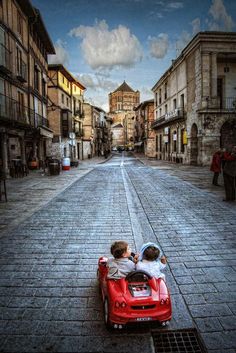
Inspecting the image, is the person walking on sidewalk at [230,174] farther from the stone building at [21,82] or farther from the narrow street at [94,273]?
the stone building at [21,82]

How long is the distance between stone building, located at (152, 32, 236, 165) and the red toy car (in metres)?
21.7

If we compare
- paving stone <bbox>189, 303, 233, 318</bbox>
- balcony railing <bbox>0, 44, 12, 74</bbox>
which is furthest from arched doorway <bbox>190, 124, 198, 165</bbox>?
paving stone <bbox>189, 303, 233, 318</bbox>

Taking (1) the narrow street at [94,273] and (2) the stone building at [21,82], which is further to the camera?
(2) the stone building at [21,82]

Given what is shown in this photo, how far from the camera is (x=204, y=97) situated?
81.7 feet

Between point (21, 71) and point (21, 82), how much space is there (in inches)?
29.9

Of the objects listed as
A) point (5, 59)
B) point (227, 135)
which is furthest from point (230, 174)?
point (227, 135)

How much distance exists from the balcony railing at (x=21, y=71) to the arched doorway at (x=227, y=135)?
1696 centimetres

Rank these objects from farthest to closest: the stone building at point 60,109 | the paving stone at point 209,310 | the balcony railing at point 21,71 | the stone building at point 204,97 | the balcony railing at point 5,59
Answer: the stone building at point 60,109
the stone building at point 204,97
the balcony railing at point 21,71
the balcony railing at point 5,59
the paving stone at point 209,310

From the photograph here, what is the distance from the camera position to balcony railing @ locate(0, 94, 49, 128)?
17544mm

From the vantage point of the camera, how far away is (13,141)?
22.3 meters

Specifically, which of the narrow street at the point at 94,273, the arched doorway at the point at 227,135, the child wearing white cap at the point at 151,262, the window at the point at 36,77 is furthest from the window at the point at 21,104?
the child wearing white cap at the point at 151,262

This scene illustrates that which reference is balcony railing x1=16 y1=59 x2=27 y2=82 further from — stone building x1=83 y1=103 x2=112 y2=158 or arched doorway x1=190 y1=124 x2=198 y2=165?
stone building x1=83 y1=103 x2=112 y2=158

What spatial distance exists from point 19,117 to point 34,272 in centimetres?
1758

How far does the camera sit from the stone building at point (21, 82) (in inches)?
694
